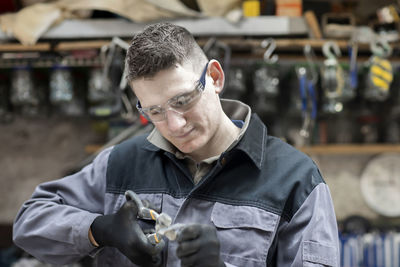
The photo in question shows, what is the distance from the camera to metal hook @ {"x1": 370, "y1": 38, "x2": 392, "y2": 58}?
229 centimetres

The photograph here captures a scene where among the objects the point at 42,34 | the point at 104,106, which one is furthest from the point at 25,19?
the point at 104,106

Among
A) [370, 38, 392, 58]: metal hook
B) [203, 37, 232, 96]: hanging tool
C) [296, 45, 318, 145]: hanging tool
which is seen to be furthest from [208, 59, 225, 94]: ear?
[370, 38, 392, 58]: metal hook

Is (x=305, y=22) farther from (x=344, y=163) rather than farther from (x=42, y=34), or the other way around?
(x=42, y=34)

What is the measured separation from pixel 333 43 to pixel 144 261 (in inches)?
72.2

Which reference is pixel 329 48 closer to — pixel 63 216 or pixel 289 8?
pixel 289 8

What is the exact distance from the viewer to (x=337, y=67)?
222 cm

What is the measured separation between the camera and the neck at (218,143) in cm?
112

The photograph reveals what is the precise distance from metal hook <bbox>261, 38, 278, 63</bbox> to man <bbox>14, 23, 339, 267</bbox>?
1.22 metres

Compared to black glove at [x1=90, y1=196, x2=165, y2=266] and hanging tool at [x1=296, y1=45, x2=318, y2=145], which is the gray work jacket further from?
hanging tool at [x1=296, y1=45, x2=318, y2=145]

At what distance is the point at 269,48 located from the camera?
2.28 meters

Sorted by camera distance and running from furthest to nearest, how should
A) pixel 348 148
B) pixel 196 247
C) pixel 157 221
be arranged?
1. pixel 348 148
2. pixel 157 221
3. pixel 196 247

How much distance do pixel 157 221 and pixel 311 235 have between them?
39 cm

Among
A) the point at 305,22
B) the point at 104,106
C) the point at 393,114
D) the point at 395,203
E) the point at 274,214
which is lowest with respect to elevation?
the point at 395,203

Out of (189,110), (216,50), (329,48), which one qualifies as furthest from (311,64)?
(189,110)
